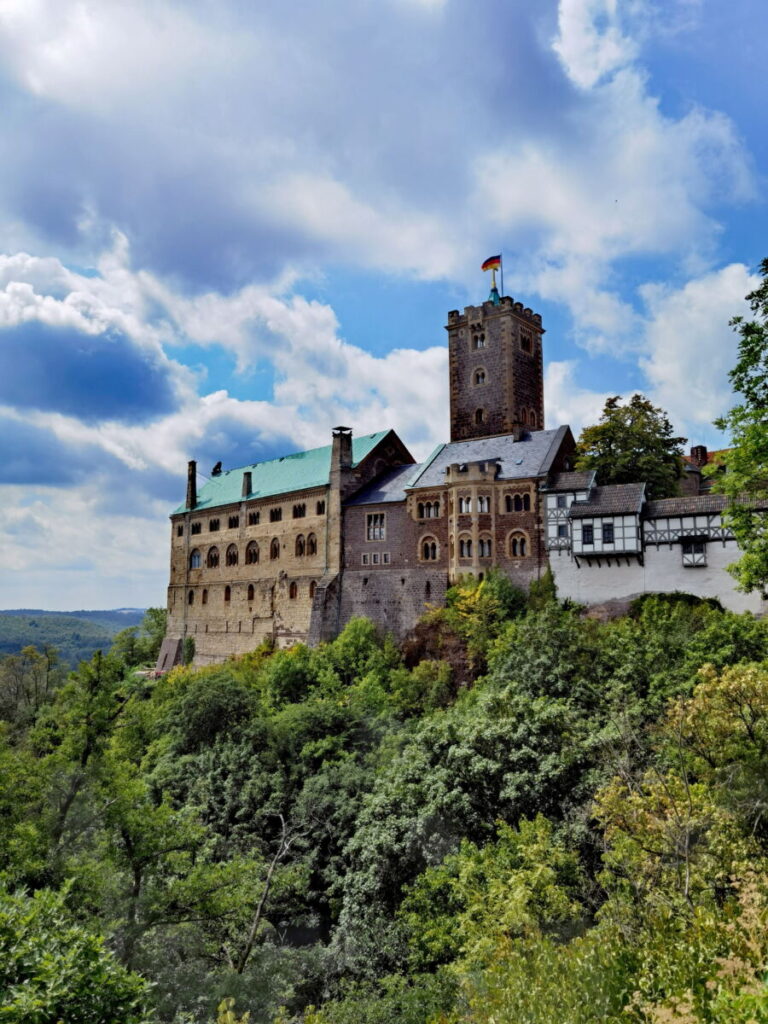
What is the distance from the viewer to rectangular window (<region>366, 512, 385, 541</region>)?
170ft

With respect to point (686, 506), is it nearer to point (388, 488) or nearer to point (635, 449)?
point (635, 449)

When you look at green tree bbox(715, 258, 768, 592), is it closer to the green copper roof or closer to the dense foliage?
the dense foliage

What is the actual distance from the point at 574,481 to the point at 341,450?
689 inches

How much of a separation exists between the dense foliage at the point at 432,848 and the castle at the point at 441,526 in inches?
122

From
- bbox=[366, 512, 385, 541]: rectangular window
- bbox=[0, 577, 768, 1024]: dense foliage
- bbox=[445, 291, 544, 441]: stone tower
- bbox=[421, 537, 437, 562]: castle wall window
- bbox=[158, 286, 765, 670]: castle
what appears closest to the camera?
bbox=[0, 577, 768, 1024]: dense foliage

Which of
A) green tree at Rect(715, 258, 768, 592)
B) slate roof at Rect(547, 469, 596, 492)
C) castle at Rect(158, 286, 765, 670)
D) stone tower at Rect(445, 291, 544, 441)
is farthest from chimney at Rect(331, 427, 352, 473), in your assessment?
green tree at Rect(715, 258, 768, 592)

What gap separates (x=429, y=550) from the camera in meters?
49.3

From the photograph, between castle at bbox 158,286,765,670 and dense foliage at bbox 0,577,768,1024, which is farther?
castle at bbox 158,286,765,670

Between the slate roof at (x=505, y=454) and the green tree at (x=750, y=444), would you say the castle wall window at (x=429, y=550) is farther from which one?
the green tree at (x=750, y=444)

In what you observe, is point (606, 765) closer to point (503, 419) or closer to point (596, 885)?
point (596, 885)

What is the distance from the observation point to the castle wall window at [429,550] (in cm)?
4903

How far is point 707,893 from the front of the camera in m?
17.5

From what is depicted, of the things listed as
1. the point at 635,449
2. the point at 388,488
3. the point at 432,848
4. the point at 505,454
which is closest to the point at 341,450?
the point at 388,488

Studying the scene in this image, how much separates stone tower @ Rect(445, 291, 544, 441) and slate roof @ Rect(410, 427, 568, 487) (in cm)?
345
